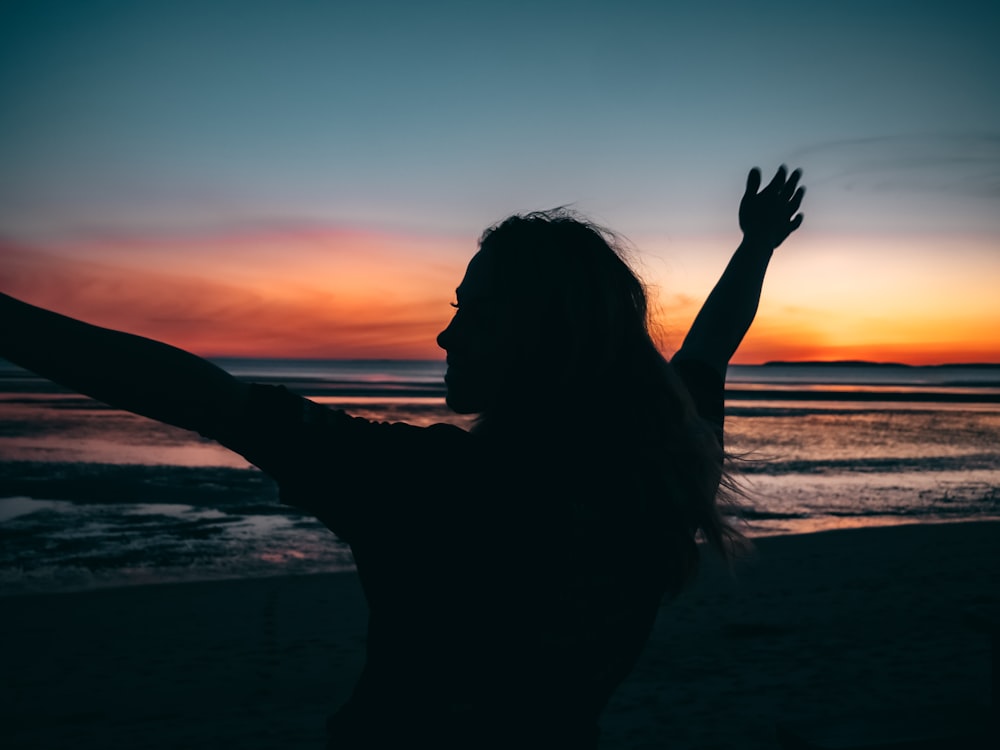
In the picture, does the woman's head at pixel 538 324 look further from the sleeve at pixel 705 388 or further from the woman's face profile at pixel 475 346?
the sleeve at pixel 705 388

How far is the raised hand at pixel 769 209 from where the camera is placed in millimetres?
2041

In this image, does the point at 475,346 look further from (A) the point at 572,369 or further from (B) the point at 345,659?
(B) the point at 345,659

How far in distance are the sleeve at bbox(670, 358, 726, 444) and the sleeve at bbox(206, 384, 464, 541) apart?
0.73m

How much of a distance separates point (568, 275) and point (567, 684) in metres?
0.61

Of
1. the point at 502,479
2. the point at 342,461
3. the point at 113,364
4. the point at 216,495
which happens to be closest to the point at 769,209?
the point at 502,479

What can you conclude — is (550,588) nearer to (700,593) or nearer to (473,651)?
(473,651)

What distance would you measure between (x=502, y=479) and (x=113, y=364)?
0.51 meters

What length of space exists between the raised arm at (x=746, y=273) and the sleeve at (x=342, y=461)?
2.97ft

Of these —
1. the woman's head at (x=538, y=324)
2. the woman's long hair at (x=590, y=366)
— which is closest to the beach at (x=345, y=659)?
the woman's long hair at (x=590, y=366)

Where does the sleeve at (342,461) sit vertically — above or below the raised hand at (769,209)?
below

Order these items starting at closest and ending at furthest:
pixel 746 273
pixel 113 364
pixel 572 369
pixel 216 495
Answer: pixel 113 364, pixel 572 369, pixel 746 273, pixel 216 495

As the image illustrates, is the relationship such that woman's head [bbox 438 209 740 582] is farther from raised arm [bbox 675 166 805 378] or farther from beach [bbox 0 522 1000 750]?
beach [bbox 0 522 1000 750]

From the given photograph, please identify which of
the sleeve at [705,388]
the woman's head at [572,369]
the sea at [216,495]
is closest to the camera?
the woman's head at [572,369]

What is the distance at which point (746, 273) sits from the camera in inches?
77.0
